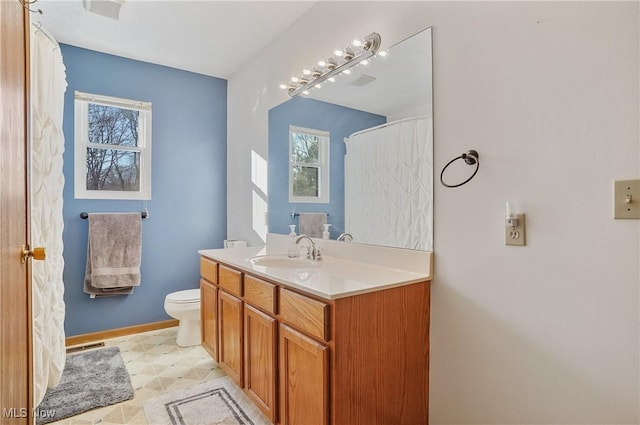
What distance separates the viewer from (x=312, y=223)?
223cm

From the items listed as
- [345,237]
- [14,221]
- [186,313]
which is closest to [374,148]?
[345,237]

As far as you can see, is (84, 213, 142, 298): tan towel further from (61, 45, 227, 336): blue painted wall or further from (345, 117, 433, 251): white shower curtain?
(345, 117, 433, 251): white shower curtain

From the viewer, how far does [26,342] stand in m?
1.08

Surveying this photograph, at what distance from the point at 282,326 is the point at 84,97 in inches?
104

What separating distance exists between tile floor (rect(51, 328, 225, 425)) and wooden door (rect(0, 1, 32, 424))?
2.82 ft

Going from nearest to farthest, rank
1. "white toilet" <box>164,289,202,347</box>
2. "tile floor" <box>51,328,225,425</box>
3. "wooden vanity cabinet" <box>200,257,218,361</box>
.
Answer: "tile floor" <box>51,328,225,425</box> < "wooden vanity cabinet" <box>200,257,218,361</box> < "white toilet" <box>164,289,202,347</box>

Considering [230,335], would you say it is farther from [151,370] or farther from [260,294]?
[151,370]

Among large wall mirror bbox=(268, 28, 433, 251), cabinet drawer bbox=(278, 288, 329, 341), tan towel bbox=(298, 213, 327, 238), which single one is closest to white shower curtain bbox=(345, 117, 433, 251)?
large wall mirror bbox=(268, 28, 433, 251)

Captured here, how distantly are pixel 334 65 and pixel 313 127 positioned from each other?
422mm

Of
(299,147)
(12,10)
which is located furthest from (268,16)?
(12,10)

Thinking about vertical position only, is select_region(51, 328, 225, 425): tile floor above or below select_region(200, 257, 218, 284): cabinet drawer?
below

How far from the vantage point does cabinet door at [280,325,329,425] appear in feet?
4.03

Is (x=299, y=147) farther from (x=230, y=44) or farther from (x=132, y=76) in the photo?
(x=132, y=76)

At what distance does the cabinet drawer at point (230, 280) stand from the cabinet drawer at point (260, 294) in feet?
0.25
